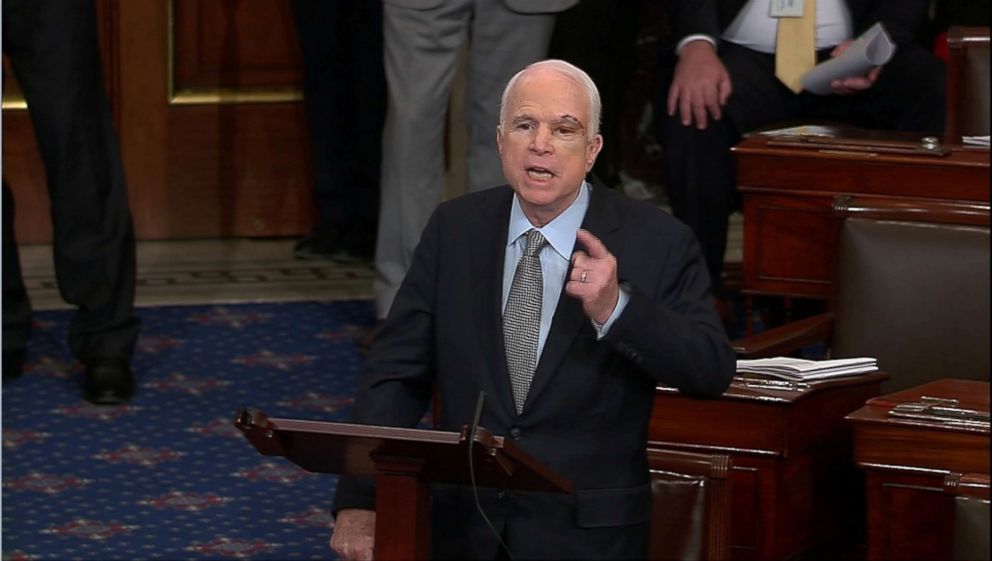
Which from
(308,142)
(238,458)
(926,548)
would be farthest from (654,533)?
(308,142)

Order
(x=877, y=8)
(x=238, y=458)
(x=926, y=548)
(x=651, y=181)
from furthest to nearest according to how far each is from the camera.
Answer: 1. (x=651, y=181)
2. (x=877, y=8)
3. (x=238, y=458)
4. (x=926, y=548)

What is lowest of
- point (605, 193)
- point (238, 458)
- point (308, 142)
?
point (238, 458)

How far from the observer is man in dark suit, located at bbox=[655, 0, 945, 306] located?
4.88 meters

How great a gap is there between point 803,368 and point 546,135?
93 cm

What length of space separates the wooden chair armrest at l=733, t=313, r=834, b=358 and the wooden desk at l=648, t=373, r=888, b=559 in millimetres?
229

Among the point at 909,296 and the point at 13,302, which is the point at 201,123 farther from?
the point at 909,296

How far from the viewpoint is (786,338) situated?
12.4 ft

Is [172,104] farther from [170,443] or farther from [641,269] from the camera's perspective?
[641,269]

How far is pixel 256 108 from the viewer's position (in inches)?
243

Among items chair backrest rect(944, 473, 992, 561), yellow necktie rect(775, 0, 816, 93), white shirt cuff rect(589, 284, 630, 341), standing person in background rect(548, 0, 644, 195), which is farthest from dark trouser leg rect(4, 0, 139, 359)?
chair backrest rect(944, 473, 992, 561)

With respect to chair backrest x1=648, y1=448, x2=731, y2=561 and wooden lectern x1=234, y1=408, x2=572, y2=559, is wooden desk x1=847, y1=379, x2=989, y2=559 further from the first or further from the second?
wooden lectern x1=234, y1=408, x2=572, y2=559

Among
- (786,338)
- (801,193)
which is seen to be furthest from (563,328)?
(801,193)

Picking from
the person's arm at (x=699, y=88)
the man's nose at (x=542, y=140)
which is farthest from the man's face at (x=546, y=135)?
the person's arm at (x=699, y=88)

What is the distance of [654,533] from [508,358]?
557mm
